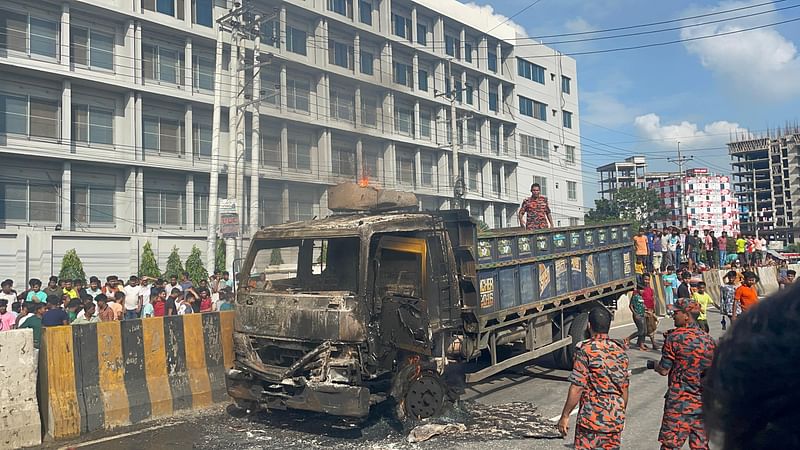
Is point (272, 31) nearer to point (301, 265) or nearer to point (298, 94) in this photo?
point (298, 94)

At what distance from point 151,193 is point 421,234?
2271cm

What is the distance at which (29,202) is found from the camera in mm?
23297

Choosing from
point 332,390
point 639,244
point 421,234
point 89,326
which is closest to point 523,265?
point 421,234

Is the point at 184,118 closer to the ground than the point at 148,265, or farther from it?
farther from it

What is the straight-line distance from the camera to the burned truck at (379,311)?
6254 mm

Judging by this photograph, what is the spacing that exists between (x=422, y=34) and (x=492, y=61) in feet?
24.3

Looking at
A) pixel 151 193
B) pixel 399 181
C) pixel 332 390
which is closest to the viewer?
pixel 332 390

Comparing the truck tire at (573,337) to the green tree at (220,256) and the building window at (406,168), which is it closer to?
the green tree at (220,256)

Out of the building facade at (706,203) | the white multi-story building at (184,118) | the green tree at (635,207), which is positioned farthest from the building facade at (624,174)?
the white multi-story building at (184,118)

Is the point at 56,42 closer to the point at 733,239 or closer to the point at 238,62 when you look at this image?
the point at 238,62

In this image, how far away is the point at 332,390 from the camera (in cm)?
604

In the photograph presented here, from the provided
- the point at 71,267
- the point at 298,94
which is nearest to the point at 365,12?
the point at 298,94

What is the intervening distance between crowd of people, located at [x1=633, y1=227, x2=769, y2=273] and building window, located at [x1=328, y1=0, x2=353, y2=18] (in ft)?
70.3

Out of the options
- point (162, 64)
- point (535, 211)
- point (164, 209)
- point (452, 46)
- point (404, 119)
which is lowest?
point (535, 211)
